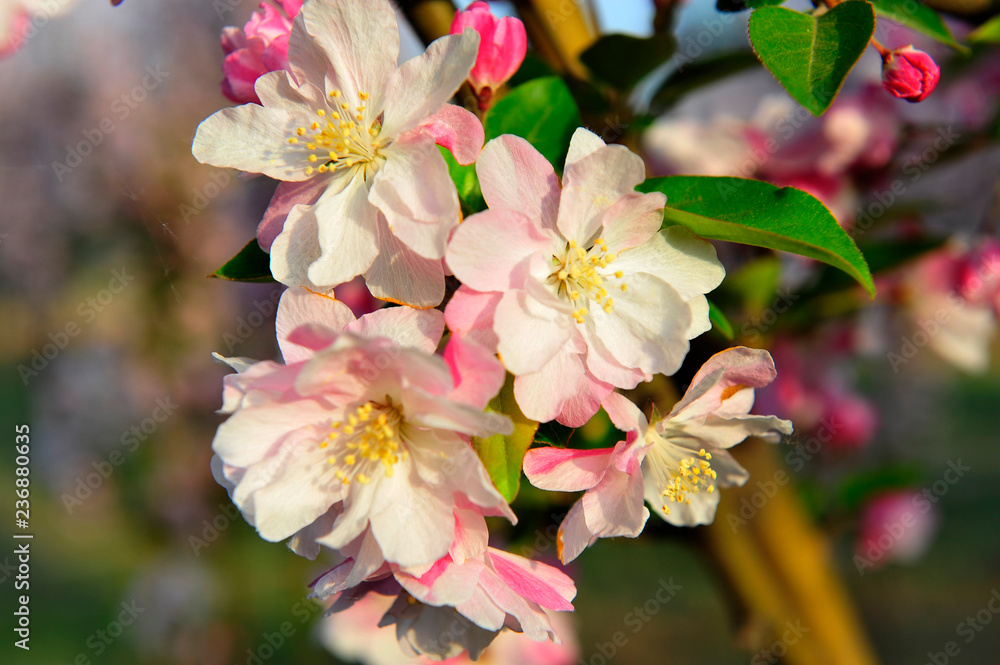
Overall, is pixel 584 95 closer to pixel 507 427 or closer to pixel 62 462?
pixel 507 427

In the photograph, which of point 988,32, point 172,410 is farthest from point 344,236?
point 172,410

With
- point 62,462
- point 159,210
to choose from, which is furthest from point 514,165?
point 62,462

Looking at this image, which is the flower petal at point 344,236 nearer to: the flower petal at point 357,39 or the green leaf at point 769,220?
the flower petal at point 357,39
